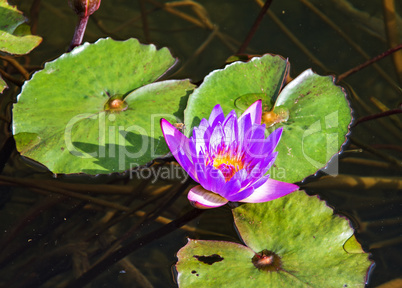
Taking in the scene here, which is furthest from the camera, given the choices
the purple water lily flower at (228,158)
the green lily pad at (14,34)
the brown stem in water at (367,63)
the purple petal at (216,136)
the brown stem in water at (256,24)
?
the brown stem in water at (256,24)

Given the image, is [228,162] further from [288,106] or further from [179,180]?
[288,106]

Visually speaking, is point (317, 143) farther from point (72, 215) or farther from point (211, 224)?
point (72, 215)

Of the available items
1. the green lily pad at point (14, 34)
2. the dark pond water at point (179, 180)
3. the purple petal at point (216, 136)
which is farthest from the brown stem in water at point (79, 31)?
the purple petal at point (216, 136)

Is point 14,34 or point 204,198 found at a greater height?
point 14,34

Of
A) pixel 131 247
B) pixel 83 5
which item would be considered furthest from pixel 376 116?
pixel 83 5

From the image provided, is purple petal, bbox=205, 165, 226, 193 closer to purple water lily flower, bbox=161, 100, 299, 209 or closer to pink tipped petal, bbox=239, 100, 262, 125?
purple water lily flower, bbox=161, 100, 299, 209

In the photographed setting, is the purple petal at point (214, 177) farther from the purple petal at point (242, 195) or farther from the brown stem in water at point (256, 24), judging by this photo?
the brown stem in water at point (256, 24)
